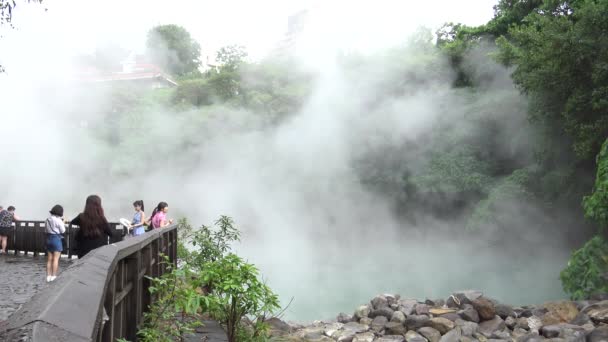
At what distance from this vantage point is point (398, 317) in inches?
328

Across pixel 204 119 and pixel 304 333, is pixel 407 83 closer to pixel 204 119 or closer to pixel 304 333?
pixel 204 119

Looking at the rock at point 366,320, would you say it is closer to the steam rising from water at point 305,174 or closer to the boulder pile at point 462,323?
the boulder pile at point 462,323

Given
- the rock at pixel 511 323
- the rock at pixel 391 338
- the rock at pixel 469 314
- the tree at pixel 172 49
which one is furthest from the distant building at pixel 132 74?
the rock at pixel 511 323

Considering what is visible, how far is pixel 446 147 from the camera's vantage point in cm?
1558

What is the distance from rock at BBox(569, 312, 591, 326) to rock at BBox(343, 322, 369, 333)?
3.05m

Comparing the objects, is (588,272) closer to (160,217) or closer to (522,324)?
(522,324)

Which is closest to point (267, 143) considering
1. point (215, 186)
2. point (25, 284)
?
point (215, 186)

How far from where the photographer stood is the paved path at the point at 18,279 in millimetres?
5531

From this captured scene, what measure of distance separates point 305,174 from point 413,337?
11.0 metres

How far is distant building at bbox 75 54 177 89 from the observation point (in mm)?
23633

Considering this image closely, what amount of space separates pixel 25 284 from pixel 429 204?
1167cm

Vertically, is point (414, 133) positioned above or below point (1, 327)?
above

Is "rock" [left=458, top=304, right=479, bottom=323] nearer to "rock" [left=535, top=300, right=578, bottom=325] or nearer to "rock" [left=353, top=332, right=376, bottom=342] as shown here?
"rock" [left=535, top=300, right=578, bottom=325]

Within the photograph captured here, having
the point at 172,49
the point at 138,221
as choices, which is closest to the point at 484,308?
the point at 138,221
